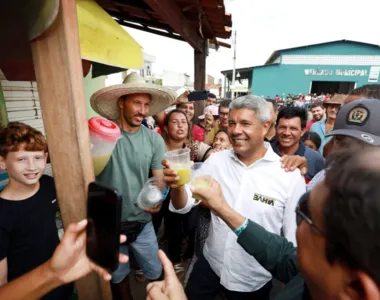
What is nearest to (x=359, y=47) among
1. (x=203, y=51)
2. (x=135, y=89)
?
(x=203, y=51)

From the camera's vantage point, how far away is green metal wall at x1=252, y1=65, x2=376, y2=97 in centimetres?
2347

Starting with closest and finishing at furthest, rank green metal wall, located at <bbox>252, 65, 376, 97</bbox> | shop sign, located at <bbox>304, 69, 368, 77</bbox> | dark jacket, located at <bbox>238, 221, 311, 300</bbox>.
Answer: dark jacket, located at <bbox>238, 221, 311, 300</bbox>, shop sign, located at <bbox>304, 69, 368, 77</bbox>, green metal wall, located at <bbox>252, 65, 376, 97</bbox>

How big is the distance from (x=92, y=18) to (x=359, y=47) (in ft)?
98.4

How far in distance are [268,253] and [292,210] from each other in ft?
1.81

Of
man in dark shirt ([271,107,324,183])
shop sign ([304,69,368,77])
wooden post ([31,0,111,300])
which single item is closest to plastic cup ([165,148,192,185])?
wooden post ([31,0,111,300])

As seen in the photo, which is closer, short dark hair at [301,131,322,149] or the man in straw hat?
the man in straw hat

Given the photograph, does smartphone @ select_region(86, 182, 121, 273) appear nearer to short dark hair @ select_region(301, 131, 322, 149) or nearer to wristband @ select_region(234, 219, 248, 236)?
wristband @ select_region(234, 219, 248, 236)

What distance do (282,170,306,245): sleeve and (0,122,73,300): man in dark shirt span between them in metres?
1.82

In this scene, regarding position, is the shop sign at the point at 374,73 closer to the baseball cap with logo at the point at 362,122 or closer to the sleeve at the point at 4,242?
the baseball cap with logo at the point at 362,122

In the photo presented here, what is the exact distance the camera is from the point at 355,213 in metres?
0.54

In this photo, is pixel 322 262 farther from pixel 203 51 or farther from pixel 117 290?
pixel 203 51

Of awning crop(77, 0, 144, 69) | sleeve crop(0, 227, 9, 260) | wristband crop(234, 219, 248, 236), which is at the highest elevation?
awning crop(77, 0, 144, 69)

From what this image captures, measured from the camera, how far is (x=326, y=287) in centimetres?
66

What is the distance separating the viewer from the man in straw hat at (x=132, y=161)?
7.14 ft
